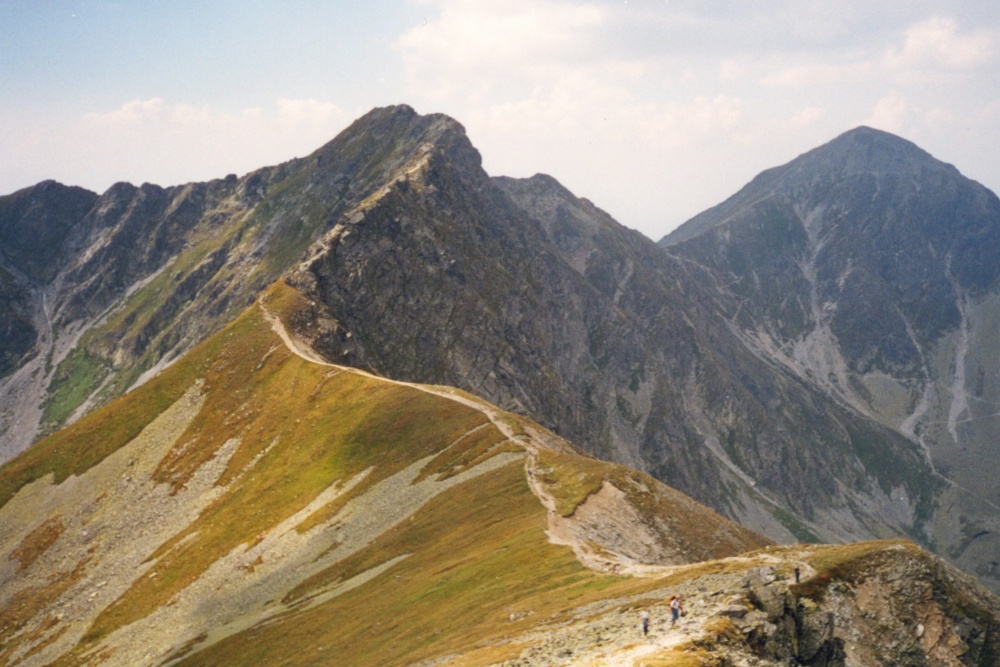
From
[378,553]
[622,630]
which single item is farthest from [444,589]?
[622,630]

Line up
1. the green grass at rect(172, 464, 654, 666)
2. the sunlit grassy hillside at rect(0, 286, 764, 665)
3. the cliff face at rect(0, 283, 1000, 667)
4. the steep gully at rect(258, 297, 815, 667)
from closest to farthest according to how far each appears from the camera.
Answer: the steep gully at rect(258, 297, 815, 667) < the cliff face at rect(0, 283, 1000, 667) < the green grass at rect(172, 464, 654, 666) < the sunlit grassy hillside at rect(0, 286, 764, 665)

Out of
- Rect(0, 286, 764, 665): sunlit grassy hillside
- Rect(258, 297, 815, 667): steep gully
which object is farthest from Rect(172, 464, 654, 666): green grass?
Rect(258, 297, 815, 667): steep gully

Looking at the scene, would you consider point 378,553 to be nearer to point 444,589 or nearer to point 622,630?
point 444,589

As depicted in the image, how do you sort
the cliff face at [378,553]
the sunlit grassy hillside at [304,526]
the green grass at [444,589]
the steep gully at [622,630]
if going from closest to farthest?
the steep gully at [622,630] → the cliff face at [378,553] → the green grass at [444,589] → the sunlit grassy hillside at [304,526]

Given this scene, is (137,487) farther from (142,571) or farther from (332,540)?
(332,540)

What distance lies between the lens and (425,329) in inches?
7530

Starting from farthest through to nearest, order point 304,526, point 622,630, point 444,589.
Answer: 1. point 304,526
2. point 444,589
3. point 622,630

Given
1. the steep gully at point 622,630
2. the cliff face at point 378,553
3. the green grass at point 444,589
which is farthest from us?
the green grass at point 444,589

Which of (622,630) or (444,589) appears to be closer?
(622,630)

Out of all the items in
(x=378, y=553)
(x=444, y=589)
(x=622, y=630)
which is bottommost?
(x=444, y=589)

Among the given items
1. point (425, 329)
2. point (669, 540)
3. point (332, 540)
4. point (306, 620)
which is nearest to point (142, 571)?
point (332, 540)

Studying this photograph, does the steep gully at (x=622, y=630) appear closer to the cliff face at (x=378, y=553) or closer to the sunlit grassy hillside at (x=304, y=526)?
the cliff face at (x=378, y=553)

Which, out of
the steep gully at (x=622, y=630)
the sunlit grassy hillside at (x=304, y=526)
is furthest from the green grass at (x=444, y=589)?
the steep gully at (x=622, y=630)

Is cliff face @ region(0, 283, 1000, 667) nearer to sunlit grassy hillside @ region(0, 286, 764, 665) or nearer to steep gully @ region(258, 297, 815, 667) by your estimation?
steep gully @ region(258, 297, 815, 667)
